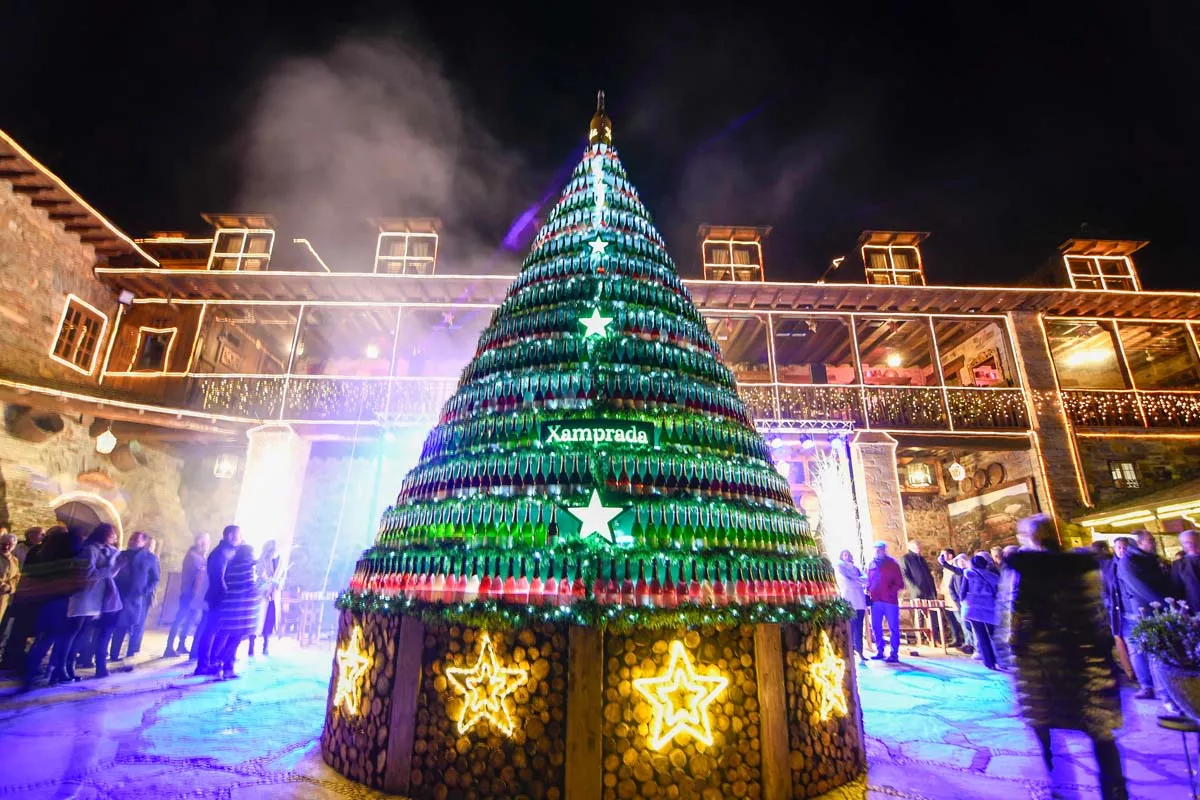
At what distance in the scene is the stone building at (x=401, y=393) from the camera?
32.0 feet

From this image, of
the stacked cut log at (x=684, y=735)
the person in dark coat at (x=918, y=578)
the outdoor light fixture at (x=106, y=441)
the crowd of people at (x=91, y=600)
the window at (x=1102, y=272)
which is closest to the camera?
the stacked cut log at (x=684, y=735)

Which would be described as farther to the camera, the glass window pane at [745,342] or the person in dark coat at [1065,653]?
the glass window pane at [745,342]

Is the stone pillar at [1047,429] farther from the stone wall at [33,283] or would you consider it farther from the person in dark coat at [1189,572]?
the stone wall at [33,283]

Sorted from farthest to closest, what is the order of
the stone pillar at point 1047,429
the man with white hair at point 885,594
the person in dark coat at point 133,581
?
the stone pillar at point 1047,429 → the man with white hair at point 885,594 → the person in dark coat at point 133,581

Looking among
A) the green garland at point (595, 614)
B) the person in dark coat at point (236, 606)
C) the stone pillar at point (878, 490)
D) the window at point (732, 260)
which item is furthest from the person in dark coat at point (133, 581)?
the window at point (732, 260)

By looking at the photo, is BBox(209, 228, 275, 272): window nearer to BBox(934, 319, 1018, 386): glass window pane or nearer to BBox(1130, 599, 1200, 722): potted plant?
BBox(1130, 599, 1200, 722): potted plant

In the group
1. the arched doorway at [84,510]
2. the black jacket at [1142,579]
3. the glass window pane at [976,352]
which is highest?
the glass window pane at [976,352]

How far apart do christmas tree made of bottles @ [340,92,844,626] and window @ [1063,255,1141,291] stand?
1453 cm

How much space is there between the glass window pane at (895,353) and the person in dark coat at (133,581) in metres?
14.2

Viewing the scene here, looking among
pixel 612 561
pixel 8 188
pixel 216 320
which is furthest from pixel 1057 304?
pixel 8 188

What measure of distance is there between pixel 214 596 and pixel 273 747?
2874mm

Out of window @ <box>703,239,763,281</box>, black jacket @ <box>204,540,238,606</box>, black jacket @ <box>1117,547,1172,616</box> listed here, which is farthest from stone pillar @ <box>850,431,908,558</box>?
black jacket @ <box>204,540,238,606</box>

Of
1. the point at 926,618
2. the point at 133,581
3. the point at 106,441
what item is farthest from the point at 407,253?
the point at 926,618

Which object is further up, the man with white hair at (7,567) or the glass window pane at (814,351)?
the glass window pane at (814,351)
